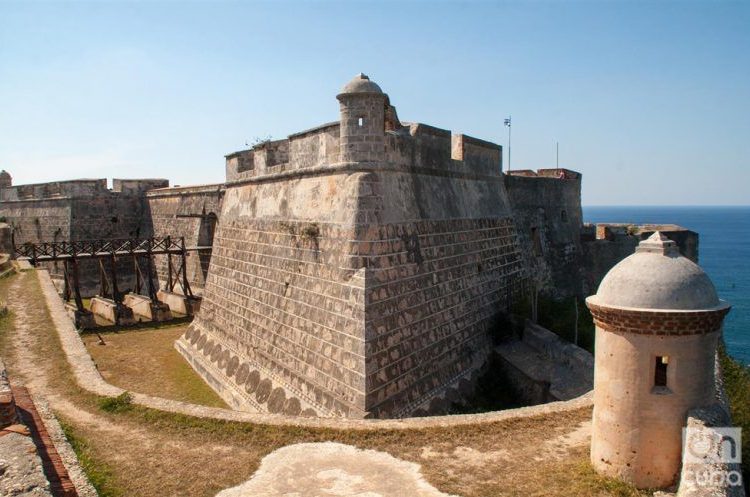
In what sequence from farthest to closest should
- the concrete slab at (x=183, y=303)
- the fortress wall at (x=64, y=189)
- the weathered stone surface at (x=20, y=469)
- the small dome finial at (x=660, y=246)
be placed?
1. the fortress wall at (x=64, y=189)
2. the concrete slab at (x=183, y=303)
3. the small dome finial at (x=660, y=246)
4. the weathered stone surface at (x=20, y=469)

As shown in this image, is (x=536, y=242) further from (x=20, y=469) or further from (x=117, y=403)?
(x=20, y=469)

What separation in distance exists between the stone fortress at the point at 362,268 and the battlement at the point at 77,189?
13.0 metres

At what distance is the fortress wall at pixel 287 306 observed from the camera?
9602 millimetres

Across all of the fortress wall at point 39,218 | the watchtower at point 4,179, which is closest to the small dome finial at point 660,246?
the fortress wall at point 39,218

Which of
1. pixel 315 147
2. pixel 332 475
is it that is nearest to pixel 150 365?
pixel 315 147

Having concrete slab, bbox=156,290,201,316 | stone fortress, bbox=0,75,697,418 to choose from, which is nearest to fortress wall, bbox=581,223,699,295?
stone fortress, bbox=0,75,697,418

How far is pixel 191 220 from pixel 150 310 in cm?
476

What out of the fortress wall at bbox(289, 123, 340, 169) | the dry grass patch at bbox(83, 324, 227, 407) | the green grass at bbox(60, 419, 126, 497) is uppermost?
the fortress wall at bbox(289, 123, 340, 169)

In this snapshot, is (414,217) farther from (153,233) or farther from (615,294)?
(153,233)

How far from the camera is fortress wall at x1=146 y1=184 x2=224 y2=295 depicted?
21734 millimetres

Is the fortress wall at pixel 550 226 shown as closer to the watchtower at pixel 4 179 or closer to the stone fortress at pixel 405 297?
the stone fortress at pixel 405 297

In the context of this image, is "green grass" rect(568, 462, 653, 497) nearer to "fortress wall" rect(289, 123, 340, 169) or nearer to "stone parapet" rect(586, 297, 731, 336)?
"stone parapet" rect(586, 297, 731, 336)

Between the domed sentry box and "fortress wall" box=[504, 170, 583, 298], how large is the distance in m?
11.8

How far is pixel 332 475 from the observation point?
237 inches
